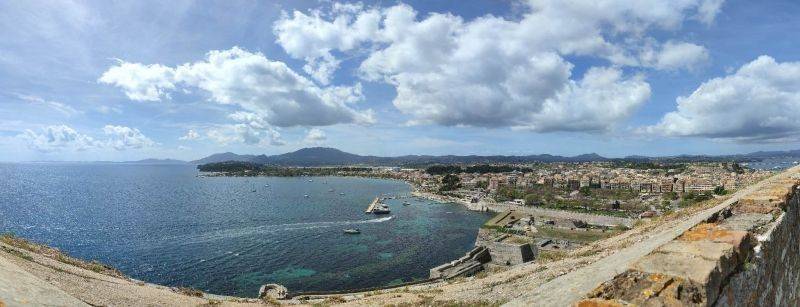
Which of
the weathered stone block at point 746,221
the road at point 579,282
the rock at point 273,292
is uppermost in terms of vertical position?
the weathered stone block at point 746,221

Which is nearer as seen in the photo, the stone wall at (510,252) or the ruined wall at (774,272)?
the ruined wall at (774,272)

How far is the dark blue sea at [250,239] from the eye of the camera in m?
38.2

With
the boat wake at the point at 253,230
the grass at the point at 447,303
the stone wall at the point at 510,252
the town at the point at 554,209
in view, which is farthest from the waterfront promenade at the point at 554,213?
the grass at the point at 447,303

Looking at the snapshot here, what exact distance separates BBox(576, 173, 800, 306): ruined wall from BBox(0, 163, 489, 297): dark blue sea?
105 feet

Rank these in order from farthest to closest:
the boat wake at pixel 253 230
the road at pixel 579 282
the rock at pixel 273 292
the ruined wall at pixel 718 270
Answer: the boat wake at pixel 253 230, the rock at pixel 273 292, the road at pixel 579 282, the ruined wall at pixel 718 270

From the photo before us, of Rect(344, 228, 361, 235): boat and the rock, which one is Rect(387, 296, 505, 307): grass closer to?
the rock

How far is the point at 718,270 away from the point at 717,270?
3 cm

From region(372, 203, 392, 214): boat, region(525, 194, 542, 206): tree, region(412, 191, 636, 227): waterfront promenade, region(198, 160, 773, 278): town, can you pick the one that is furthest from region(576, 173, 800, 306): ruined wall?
region(525, 194, 542, 206): tree

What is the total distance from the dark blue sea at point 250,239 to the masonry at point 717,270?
3185cm

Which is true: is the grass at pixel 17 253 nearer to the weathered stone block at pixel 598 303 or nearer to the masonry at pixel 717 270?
the weathered stone block at pixel 598 303

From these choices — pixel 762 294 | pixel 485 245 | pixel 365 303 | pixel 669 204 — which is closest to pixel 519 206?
pixel 669 204

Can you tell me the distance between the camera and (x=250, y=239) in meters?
53.8

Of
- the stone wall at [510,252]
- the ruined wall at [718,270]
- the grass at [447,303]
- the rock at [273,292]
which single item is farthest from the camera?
the stone wall at [510,252]

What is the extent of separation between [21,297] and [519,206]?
277 feet
